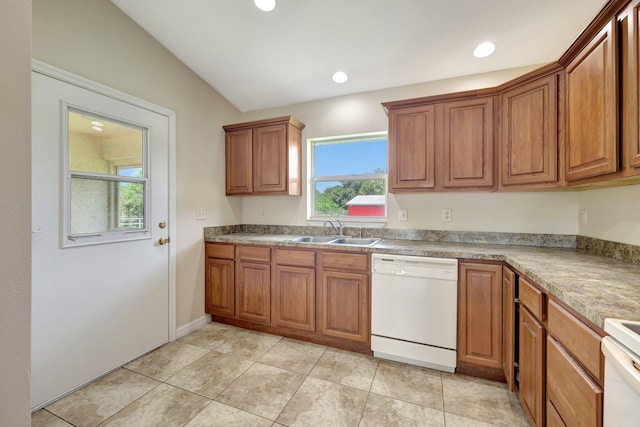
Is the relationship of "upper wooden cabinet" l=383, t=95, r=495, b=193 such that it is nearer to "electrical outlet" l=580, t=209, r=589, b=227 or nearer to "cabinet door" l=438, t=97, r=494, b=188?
"cabinet door" l=438, t=97, r=494, b=188

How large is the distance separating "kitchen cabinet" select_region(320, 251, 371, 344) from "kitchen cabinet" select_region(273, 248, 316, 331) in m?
0.12

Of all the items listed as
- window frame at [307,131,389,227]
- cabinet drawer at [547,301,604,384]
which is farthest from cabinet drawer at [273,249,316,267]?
cabinet drawer at [547,301,604,384]

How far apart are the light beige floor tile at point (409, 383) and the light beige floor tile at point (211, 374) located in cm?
104

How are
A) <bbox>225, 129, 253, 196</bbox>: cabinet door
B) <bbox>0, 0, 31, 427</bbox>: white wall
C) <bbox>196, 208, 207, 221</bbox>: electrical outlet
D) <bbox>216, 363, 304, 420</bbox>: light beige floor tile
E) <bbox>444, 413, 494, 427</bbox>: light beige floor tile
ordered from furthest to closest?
<bbox>225, 129, 253, 196</bbox>: cabinet door
<bbox>196, 208, 207, 221</bbox>: electrical outlet
<bbox>216, 363, 304, 420</bbox>: light beige floor tile
<bbox>444, 413, 494, 427</bbox>: light beige floor tile
<bbox>0, 0, 31, 427</bbox>: white wall

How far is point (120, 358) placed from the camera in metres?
2.16

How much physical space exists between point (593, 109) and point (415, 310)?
1.63 metres

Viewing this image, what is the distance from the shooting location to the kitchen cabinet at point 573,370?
36.0 inches

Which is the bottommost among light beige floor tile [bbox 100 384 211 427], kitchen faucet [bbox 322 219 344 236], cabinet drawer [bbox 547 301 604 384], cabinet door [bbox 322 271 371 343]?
light beige floor tile [bbox 100 384 211 427]

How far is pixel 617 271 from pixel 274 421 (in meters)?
2.05

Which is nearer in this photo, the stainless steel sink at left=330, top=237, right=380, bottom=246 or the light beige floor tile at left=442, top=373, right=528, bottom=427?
the light beige floor tile at left=442, top=373, right=528, bottom=427

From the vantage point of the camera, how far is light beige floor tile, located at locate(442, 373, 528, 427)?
1.63 metres

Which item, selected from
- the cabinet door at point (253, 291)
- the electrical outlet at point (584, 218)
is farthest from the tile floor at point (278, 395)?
the electrical outlet at point (584, 218)

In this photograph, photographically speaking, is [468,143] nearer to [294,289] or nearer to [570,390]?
[570,390]

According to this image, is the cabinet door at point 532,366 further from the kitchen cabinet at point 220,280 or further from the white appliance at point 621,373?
the kitchen cabinet at point 220,280
